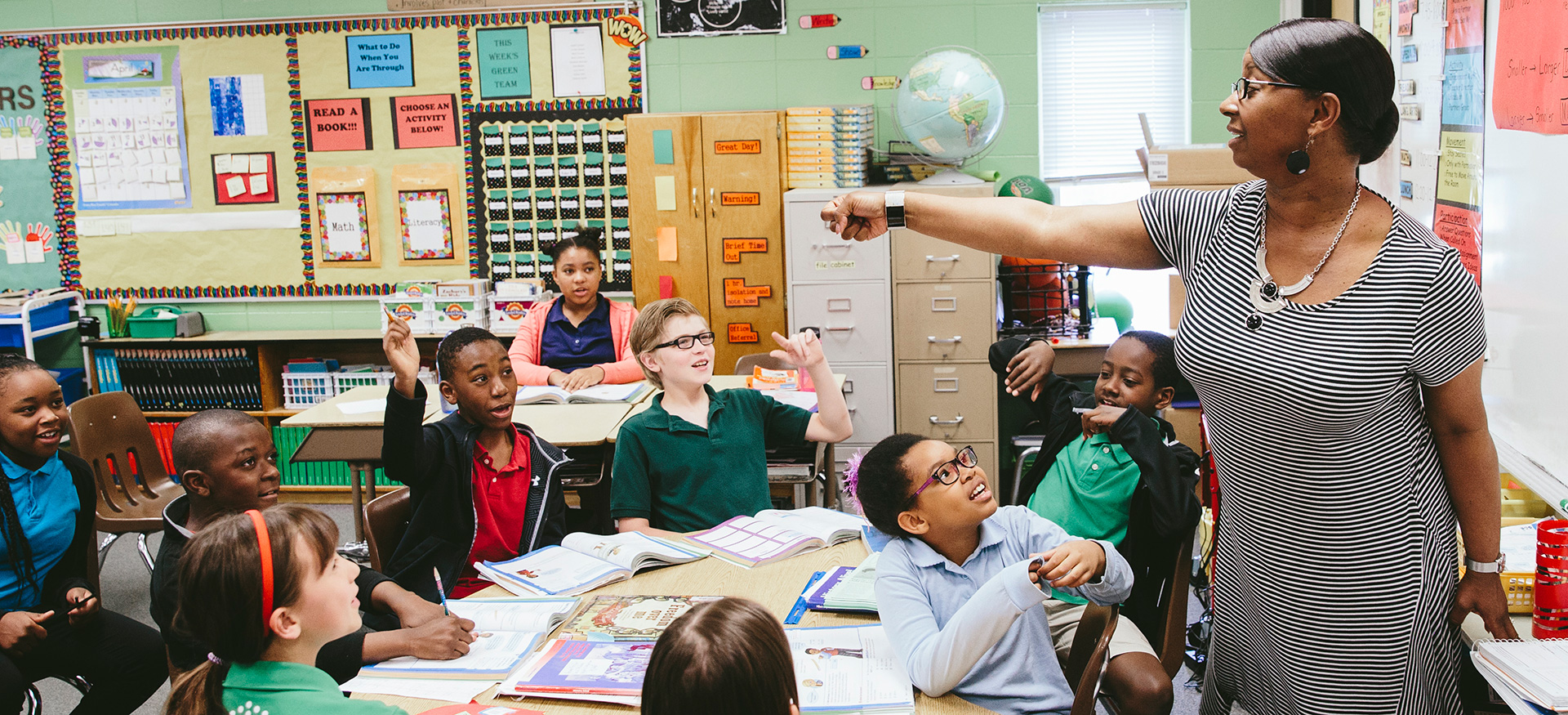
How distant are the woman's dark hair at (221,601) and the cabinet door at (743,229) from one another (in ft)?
11.4

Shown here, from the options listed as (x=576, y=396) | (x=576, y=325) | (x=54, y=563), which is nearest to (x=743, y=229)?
(x=576, y=325)

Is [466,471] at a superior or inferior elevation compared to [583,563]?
superior

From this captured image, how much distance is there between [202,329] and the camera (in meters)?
5.30

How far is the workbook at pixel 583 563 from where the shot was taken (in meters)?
1.90

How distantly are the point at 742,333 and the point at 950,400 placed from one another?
3.13 ft

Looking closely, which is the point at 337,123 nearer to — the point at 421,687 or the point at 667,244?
the point at 667,244

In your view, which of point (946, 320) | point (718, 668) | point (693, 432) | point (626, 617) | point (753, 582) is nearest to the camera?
point (718, 668)

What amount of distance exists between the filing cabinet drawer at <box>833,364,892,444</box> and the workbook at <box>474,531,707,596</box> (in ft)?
8.46

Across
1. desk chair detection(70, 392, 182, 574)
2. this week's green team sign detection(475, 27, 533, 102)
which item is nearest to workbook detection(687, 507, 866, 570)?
desk chair detection(70, 392, 182, 574)

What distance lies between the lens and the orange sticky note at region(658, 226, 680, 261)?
15.4ft

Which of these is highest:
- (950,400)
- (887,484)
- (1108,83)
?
(1108,83)

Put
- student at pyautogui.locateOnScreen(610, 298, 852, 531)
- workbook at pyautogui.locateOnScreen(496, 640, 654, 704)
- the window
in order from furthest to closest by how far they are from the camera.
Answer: the window
student at pyautogui.locateOnScreen(610, 298, 852, 531)
workbook at pyautogui.locateOnScreen(496, 640, 654, 704)

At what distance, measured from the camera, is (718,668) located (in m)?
1.10

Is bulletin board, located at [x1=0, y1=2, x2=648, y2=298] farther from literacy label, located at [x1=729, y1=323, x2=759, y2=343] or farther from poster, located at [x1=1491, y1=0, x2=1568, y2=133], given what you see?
poster, located at [x1=1491, y1=0, x2=1568, y2=133]
